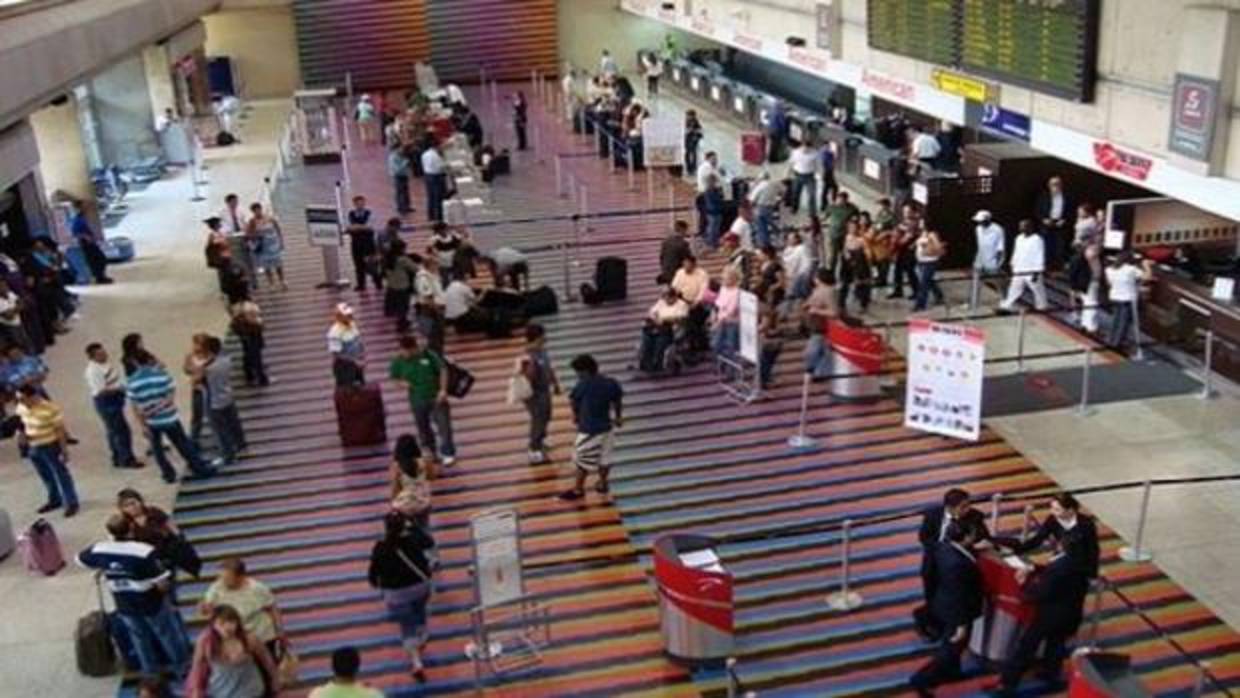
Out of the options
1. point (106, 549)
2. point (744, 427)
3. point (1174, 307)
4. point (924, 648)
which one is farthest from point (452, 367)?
point (1174, 307)

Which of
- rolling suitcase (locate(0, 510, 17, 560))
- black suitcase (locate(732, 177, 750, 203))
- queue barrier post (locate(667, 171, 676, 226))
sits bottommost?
queue barrier post (locate(667, 171, 676, 226))

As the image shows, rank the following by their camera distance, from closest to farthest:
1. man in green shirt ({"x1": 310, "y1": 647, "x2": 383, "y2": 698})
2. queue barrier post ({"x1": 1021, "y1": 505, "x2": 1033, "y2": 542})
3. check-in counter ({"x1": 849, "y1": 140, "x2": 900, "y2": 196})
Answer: man in green shirt ({"x1": 310, "y1": 647, "x2": 383, "y2": 698}) → queue barrier post ({"x1": 1021, "y1": 505, "x2": 1033, "y2": 542}) → check-in counter ({"x1": 849, "y1": 140, "x2": 900, "y2": 196})

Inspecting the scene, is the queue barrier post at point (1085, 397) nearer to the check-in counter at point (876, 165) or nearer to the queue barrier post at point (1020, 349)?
the queue barrier post at point (1020, 349)

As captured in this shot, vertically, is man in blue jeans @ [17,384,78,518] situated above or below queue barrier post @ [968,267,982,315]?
above

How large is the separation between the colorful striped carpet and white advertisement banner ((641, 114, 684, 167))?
8.23 m

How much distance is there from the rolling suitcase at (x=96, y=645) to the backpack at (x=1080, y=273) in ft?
38.6

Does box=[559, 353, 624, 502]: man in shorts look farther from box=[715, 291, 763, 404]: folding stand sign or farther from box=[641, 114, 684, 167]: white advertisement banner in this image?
box=[641, 114, 684, 167]: white advertisement banner

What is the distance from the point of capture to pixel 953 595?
811cm

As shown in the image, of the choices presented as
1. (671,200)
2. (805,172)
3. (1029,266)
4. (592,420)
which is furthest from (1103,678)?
(671,200)

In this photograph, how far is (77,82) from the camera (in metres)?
14.8

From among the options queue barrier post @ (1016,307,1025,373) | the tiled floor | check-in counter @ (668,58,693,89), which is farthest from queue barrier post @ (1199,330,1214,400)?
check-in counter @ (668,58,693,89)

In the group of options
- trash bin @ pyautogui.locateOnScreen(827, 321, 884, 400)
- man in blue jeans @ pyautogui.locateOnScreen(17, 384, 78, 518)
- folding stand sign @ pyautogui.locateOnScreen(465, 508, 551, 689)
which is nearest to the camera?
folding stand sign @ pyautogui.locateOnScreen(465, 508, 551, 689)

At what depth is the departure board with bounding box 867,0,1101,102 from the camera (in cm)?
1184

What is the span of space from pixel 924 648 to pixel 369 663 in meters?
3.91
